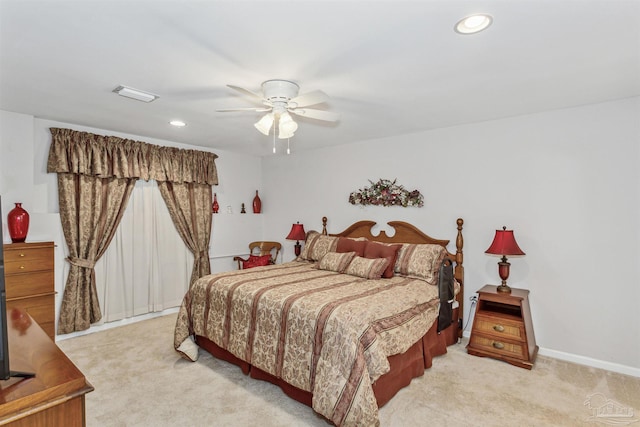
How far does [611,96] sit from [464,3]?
225 cm

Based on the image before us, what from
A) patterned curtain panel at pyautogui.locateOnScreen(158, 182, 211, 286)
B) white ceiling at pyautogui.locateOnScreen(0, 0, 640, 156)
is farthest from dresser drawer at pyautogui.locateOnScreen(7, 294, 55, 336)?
white ceiling at pyautogui.locateOnScreen(0, 0, 640, 156)

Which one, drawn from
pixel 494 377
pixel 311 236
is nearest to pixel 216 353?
pixel 311 236

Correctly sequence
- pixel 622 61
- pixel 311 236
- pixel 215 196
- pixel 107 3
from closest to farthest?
pixel 107 3 → pixel 622 61 → pixel 311 236 → pixel 215 196

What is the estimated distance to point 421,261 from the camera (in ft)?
12.0

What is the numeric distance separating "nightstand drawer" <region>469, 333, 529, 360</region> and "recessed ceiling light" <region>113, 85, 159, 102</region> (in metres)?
3.78

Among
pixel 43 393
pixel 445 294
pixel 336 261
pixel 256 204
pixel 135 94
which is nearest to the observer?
pixel 43 393

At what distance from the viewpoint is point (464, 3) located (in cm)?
164

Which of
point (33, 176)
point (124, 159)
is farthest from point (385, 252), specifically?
point (33, 176)

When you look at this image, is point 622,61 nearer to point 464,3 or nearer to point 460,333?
point 464,3

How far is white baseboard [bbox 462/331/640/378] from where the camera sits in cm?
296

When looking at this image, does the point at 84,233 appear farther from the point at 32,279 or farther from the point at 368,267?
the point at 368,267

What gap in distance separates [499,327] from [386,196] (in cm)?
197

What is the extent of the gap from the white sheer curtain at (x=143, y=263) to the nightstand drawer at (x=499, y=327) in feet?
12.7

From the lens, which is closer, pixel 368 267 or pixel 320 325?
pixel 320 325
